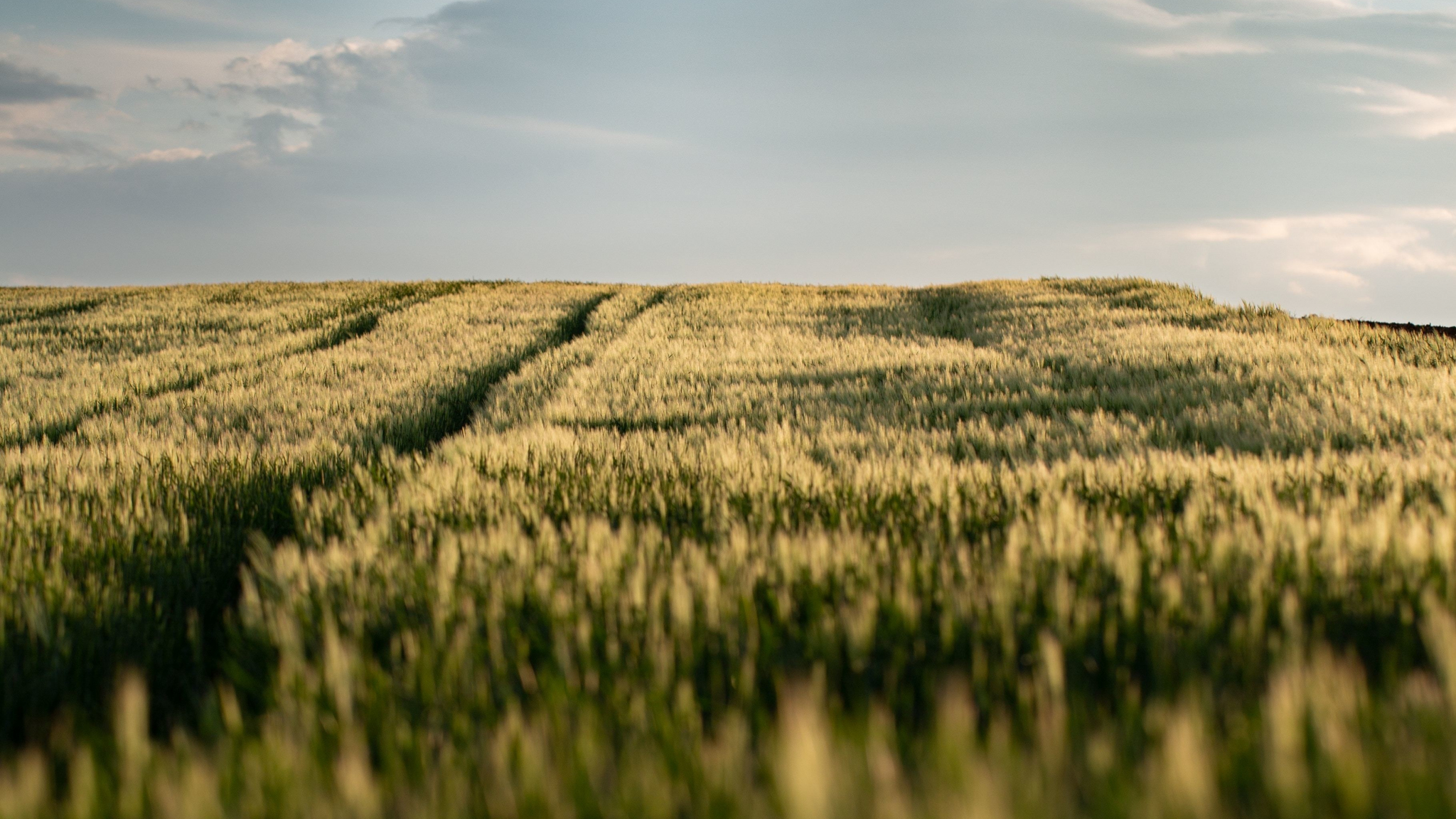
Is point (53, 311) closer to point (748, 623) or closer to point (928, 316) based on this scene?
point (928, 316)

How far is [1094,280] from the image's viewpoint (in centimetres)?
2036

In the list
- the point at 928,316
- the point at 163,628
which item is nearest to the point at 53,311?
the point at 928,316

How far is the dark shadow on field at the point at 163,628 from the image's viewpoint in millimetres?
1959

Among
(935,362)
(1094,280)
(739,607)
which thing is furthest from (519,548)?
(1094,280)

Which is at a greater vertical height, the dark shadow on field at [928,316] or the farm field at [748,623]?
the dark shadow on field at [928,316]

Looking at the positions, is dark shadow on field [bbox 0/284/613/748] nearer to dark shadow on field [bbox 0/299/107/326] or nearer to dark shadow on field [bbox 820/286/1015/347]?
dark shadow on field [bbox 820/286/1015/347]

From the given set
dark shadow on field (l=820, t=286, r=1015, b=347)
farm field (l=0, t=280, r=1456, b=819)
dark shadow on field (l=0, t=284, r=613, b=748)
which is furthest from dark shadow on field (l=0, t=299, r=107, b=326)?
dark shadow on field (l=0, t=284, r=613, b=748)

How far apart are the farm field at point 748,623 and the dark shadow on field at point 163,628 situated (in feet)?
0.05

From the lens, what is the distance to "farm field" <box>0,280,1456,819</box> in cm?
112

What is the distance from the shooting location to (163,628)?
235cm

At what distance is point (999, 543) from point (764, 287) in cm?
2276

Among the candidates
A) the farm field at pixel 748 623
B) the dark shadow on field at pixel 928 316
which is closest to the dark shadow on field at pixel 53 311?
the dark shadow on field at pixel 928 316

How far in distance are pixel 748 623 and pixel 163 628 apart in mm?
1758

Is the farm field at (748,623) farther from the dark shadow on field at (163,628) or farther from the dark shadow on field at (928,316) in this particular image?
the dark shadow on field at (928,316)
